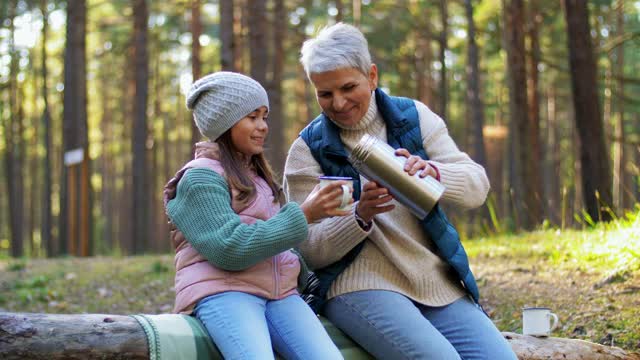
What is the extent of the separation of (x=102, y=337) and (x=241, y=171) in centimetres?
85

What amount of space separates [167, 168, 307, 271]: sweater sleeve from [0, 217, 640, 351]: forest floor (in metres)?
2.79

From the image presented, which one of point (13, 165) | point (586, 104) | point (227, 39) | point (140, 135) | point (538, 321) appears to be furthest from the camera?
point (13, 165)

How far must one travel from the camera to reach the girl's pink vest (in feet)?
10.8

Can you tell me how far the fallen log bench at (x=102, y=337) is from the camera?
3117 mm

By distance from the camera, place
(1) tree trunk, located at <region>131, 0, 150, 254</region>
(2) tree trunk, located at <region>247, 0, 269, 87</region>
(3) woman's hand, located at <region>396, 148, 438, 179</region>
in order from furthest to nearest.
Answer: (1) tree trunk, located at <region>131, 0, 150, 254</region>
(2) tree trunk, located at <region>247, 0, 269, 87</region>
(3) woman's hand, located at <region>396, 148, 438, 179</region>

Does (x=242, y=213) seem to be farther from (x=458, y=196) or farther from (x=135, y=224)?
(x=135, y=224)

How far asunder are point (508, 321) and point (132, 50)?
2042 centimetres

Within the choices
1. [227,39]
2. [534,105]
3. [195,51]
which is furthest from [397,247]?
[195,51]

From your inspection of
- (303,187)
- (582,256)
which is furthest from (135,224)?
(303,187)

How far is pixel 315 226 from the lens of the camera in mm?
3682

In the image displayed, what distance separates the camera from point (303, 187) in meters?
3.80

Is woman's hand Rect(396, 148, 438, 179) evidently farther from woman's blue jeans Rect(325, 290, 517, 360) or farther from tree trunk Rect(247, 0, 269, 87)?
tree trunk Rect(247, 0, 269, 87)

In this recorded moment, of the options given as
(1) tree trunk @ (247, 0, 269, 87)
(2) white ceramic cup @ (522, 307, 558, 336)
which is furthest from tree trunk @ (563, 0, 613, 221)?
(2) white ceramic cup @ (522, 307, 558, 336)

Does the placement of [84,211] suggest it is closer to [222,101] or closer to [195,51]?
[195,51]
